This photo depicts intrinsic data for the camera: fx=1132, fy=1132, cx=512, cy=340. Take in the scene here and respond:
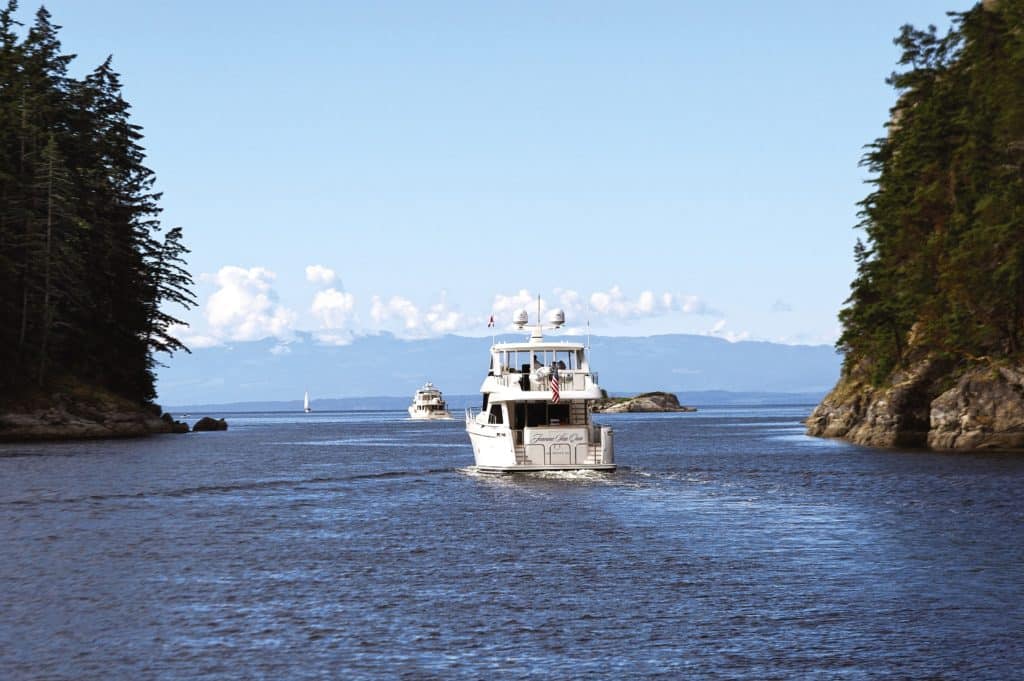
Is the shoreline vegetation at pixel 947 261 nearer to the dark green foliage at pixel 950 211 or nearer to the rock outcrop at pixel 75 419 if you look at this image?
the dark green foliage at pixel 950 211

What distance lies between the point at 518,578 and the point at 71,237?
7751 cm

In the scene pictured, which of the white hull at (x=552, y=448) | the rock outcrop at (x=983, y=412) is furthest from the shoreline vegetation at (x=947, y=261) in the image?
the white hull at (x=552, y=448)

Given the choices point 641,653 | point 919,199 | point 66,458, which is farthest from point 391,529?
point 919,199

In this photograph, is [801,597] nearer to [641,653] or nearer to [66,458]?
[641,653]

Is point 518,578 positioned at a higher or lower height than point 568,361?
lower

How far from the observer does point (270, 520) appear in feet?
133

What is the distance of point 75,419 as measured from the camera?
91.1 meters

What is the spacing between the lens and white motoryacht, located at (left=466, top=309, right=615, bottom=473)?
173 ft

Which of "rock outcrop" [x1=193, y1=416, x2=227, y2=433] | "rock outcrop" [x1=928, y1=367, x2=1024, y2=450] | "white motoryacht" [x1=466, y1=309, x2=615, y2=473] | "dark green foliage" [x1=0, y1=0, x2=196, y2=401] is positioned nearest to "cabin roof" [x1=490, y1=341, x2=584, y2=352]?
"white motoryacht" [x1=466, y1=309, x2=615, y2=473]

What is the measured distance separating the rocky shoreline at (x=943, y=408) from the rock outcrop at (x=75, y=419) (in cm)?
6004

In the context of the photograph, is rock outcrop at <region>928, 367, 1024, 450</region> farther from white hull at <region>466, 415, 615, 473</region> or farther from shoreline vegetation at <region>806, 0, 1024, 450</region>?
white hull at <region>466, 415, 615, 473</region>

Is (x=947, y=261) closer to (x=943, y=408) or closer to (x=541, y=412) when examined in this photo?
(x=943, y=408)

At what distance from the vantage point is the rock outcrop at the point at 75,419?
87.2 metres

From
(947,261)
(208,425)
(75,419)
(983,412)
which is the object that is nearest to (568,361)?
(983,412)
